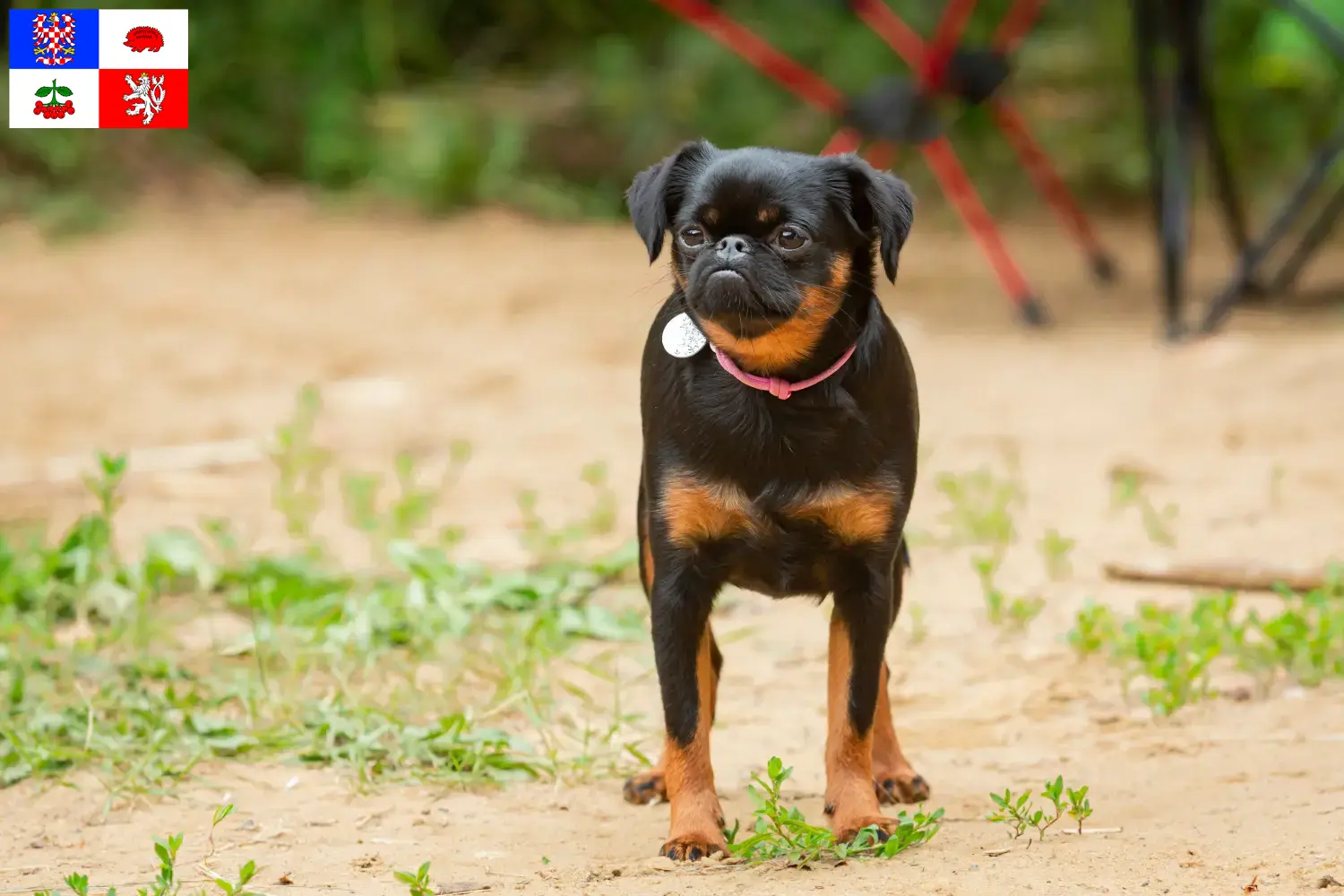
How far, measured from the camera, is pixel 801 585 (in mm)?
2777

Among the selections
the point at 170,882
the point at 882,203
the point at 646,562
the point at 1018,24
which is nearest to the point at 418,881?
the point at 170,882

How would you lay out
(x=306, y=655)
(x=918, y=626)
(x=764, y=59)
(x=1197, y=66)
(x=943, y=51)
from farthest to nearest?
(x=764, y=59) → (x=943, y=51) → (x=1197, y=66) → (x=918, y=626) → (x=306, y=655)

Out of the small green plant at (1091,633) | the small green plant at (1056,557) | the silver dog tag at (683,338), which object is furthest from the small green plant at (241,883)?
the small green plant at (1056,557)

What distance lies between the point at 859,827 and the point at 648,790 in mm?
518

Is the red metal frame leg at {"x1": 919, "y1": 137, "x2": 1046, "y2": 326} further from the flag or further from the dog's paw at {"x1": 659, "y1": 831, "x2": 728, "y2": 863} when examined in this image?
the dog's paw at {"x1": 659, "y1": 831, "x2": 728, "y2": 863}

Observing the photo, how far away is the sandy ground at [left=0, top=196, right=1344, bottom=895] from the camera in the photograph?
271 centimetres

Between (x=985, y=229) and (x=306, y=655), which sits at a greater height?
(x=985, y=229)

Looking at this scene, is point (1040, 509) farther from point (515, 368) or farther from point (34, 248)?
point (34, 248)

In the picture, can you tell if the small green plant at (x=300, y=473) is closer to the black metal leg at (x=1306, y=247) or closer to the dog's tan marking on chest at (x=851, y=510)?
the dog's tan marking on chest at (x=851, y=510)

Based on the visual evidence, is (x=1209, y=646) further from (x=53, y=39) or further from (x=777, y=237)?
(x=53, y=39)

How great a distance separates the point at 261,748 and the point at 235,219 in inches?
252

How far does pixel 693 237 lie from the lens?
8.87 ft

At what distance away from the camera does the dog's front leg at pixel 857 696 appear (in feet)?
8.96

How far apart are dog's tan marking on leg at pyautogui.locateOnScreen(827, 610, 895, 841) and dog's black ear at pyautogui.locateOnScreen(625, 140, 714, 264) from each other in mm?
726
